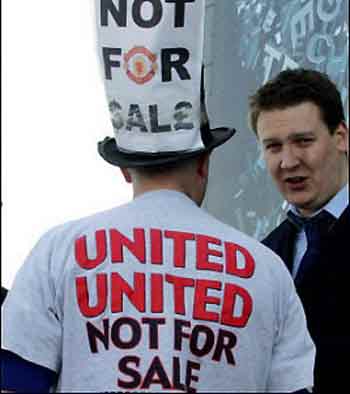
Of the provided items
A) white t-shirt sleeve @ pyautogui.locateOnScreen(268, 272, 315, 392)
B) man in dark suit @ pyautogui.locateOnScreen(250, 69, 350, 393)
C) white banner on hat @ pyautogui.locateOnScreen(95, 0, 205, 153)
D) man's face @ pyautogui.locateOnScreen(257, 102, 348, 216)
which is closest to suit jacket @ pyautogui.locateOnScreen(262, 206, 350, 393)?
man in dark suit @ pyautogui.locateOnScreen(250, 69, 350, 393)

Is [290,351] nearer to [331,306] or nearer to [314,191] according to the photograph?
[331,306]

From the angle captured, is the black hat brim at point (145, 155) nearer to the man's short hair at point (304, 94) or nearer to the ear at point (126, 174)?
the ear at point (126, 174)

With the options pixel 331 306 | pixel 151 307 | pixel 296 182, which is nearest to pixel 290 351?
pixel 151 307

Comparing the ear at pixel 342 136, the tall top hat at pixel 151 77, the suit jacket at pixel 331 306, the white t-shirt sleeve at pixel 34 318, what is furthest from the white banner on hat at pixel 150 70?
the ear at pixel 342 136

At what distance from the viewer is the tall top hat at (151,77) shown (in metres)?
1.99

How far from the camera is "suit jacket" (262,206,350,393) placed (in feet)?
7.74

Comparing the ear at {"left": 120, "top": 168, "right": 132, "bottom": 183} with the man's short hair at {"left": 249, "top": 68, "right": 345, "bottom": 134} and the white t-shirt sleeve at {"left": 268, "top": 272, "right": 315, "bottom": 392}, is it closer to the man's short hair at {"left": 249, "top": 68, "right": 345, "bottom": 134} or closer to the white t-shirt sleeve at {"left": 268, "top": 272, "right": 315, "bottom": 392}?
→ the white t-shirt sleeve at {"left": 268, "top": 272, "right": 315, "bottom": 392}

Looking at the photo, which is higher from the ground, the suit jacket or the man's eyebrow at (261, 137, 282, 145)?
the man's eyebrow at (261, 137, 282, 145)

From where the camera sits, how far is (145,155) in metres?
1.92

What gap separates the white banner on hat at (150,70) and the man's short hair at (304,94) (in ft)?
2.33

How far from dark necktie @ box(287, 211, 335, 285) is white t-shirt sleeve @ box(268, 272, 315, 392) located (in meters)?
0.61

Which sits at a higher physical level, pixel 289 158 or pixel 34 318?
pixel 289 158

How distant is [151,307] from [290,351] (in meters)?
0.27

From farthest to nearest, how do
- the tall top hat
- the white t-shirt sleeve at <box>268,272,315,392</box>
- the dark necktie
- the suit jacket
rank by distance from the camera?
the dark necktie
the suit jacket
the tall top hat
the white t-shirt sleeve at <box>268,272,315,392</box>
